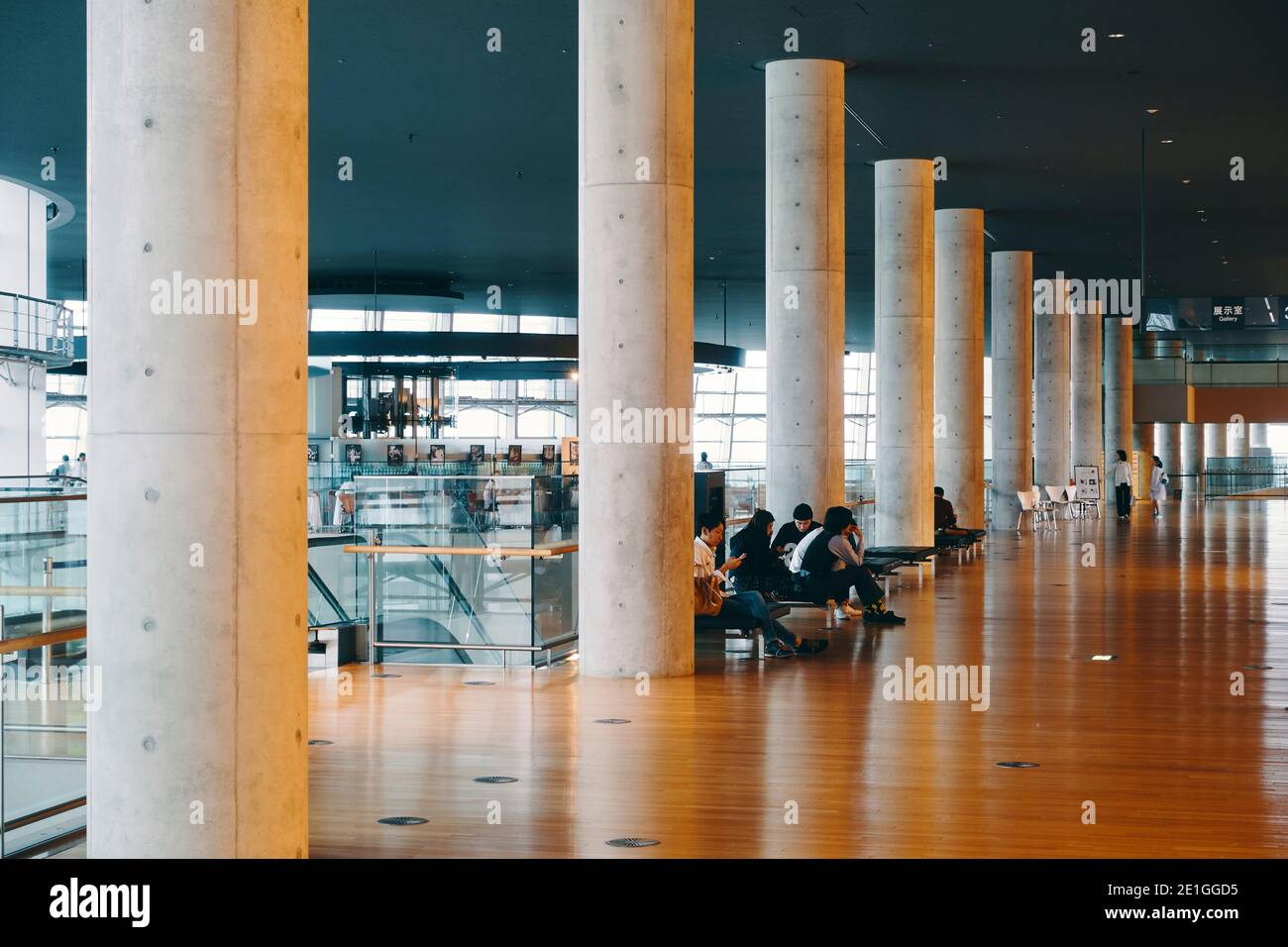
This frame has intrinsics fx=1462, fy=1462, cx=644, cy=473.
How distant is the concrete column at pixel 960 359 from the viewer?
25.2 meters

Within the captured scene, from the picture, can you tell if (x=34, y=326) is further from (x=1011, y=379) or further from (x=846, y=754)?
(x=846, y=754)

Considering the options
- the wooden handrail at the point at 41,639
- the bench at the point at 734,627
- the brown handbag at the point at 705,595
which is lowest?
the bench at the point at 734,627

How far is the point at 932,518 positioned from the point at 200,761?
17268mm

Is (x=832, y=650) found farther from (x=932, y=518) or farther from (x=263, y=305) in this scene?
(x=932, y=518)

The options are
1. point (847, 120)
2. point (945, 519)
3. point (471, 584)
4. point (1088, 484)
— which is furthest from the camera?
point (1088, 484)

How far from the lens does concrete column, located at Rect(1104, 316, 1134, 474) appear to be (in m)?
44.9

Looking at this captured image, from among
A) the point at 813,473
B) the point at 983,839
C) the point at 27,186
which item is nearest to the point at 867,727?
the point at 983,839

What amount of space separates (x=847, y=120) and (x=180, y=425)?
49.3ft

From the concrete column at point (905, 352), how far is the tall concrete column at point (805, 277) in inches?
179

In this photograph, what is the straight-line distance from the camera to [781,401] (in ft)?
52.0

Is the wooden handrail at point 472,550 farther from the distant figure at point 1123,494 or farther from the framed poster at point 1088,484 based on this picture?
the framed poster at point 1088,484

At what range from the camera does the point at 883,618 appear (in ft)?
45.1

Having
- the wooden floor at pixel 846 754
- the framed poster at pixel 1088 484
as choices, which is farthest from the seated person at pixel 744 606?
the framed poster at pixel 1088 484

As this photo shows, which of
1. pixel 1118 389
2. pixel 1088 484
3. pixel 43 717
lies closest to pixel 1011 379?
pixel 1088 484
